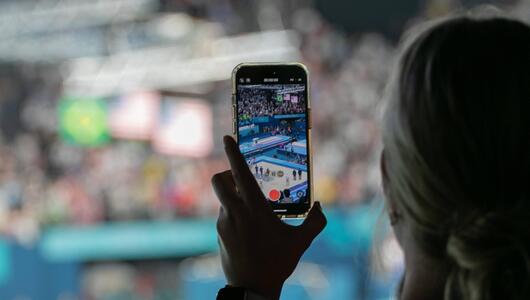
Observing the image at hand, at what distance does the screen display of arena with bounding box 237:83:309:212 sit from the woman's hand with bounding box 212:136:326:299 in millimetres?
122

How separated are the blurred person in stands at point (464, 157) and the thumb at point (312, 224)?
4.0 inches

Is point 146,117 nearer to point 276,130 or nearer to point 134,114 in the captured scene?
point 134,114

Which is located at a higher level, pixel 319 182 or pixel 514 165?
pixel 514 165

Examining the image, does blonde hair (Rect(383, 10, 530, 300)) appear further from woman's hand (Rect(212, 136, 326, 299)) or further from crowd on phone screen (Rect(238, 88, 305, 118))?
crowd on phone screen (Rect(238, 88, 305, 118))

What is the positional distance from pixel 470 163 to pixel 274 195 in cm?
26

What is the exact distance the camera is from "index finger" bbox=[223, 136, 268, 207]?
0.41m

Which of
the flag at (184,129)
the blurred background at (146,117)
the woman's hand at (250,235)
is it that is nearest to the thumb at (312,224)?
the woman's hand at (250,235)

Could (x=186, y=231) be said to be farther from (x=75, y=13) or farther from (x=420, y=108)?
(x=420, y=108)

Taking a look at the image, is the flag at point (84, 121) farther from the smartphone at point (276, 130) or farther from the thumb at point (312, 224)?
the thumb at point (312, 224)

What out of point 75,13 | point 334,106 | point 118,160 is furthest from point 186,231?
point 75,13

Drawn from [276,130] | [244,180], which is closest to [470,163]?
[244,180]

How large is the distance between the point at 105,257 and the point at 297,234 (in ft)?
13.5

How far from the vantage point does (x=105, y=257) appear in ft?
14.5

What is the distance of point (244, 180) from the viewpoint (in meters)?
0.41
